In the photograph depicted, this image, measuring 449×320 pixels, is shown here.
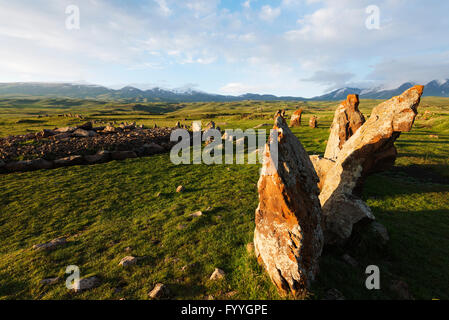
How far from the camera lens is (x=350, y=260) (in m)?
8.09

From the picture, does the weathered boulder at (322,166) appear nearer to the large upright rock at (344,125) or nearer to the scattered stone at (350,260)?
the large upright rock at (344,125)

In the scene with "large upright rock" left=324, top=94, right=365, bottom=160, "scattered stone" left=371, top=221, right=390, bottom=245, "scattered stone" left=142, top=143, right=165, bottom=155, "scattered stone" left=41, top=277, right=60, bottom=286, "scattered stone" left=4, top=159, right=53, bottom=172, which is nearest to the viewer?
"scattered stone" left=41, top=277, right=60, bottom=286

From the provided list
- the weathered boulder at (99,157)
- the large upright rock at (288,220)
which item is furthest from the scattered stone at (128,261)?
the weathered boulder at (99,157)

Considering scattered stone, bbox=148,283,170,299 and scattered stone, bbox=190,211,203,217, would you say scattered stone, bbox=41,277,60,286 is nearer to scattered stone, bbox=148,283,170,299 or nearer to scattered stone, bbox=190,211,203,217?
scattered stone, bbox=148,283,170,299

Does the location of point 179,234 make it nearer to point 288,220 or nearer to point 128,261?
point 128,261

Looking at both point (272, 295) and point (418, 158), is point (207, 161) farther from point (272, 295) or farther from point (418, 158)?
point (418, 158)

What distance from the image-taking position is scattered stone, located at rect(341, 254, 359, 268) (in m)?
7.89

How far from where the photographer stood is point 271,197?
6.82 m

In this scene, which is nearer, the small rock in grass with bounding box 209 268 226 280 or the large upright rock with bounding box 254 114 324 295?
the large upright rock with bounding box 254 114 324 295

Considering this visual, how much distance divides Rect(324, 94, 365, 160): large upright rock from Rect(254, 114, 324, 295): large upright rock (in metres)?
14.5

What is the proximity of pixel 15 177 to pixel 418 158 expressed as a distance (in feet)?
142

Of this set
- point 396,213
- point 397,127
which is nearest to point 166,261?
point 396,213

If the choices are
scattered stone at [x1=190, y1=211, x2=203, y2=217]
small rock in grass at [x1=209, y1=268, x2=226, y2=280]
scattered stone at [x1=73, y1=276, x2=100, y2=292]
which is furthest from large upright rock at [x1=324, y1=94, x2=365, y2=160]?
scattered stone at [x1=73, y1=276, x2=100, y2=292]

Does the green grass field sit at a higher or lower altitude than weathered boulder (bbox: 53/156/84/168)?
lower
